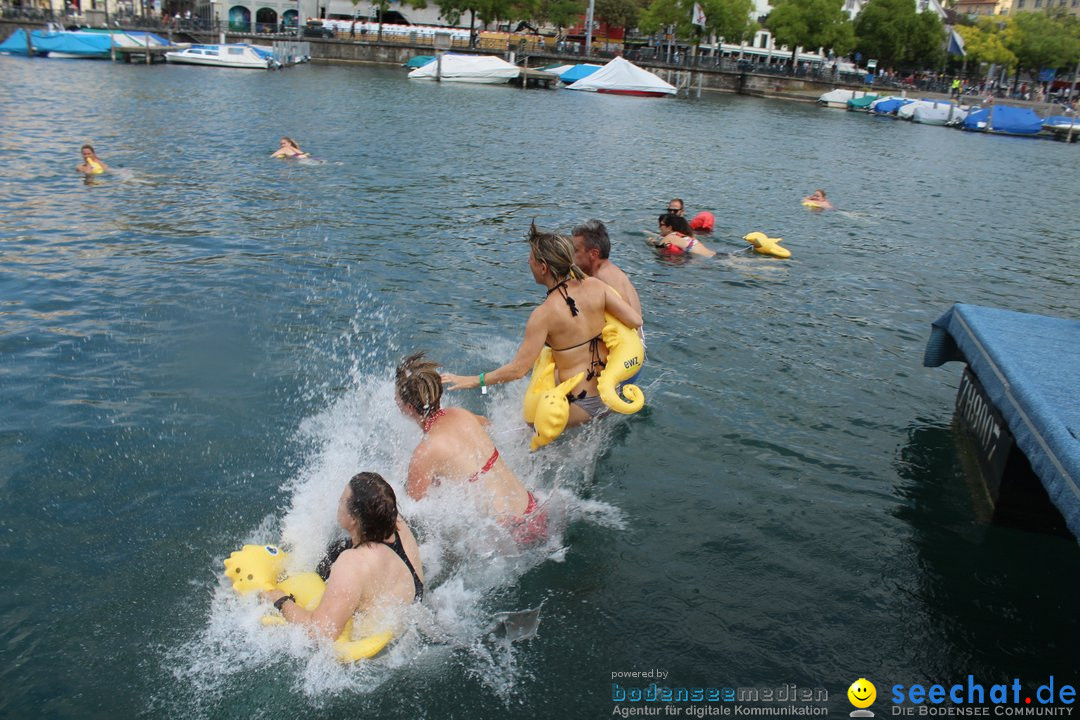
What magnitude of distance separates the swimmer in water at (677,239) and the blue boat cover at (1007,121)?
158 feet

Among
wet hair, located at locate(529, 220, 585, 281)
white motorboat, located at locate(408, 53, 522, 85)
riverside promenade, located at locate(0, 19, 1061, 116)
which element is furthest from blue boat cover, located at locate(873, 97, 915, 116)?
wet hair, located at locate(529, 220, 585, 281)

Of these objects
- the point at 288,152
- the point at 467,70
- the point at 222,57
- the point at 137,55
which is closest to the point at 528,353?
the point at 288,152

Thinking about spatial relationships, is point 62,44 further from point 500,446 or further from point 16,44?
point 500,446

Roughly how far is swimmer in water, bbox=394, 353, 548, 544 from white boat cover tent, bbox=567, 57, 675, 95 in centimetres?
6021

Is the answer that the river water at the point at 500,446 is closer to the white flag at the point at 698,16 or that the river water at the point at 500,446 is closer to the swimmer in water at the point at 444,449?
the swimmer in water at the point at 444,449

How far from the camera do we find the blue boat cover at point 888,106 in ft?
201

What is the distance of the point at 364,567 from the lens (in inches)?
191

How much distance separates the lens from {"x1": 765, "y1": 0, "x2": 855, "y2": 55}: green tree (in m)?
78.5

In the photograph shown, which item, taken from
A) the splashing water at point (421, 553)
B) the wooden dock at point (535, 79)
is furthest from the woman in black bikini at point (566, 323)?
the wooden dock at point (535, 79)

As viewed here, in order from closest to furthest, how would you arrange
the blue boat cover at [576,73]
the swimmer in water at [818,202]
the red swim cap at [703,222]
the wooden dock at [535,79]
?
1. the red swim cap at [703,222]
2. the swimmer in water at [818,202]
3. the wooden dock at [535,79]
4. the blue boat cover at [576,73]

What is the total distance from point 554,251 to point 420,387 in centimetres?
175

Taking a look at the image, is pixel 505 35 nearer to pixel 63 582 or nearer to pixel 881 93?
pixel 881 93

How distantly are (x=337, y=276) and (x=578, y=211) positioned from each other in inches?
297

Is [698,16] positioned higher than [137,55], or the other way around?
[698,16]
